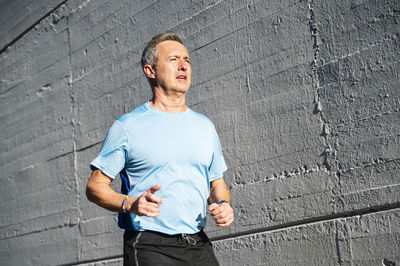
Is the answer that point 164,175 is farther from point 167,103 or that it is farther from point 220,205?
point 167,103

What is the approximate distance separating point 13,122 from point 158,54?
395 cm

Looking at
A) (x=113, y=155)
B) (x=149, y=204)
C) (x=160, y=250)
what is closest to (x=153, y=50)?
(x=113, y=155)

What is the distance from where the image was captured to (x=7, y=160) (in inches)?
251

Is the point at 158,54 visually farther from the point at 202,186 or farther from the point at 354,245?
the point at 354,245

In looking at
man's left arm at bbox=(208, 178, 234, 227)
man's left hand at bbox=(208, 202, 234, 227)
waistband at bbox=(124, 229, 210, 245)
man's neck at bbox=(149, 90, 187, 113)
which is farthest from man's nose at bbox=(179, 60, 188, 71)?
waistband at bbox=(124, 229, 210, 245)

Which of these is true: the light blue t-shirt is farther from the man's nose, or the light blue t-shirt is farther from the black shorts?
the man's nose

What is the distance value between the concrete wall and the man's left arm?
2.45 feet

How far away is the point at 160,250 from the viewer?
103 inches

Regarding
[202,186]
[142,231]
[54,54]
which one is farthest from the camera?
[54,54]

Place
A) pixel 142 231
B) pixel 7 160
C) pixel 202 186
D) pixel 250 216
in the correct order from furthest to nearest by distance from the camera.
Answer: pixel 7 160
pixel 250 216
pixel 202 186
pixel 142 231

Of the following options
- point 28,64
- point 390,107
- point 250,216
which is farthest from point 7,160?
point 390,107

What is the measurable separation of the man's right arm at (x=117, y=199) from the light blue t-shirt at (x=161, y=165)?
0.17ft

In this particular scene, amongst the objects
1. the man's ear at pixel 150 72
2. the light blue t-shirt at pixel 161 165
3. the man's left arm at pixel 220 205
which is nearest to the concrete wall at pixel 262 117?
the man's left arm at pixel 220 205

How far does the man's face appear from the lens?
9.46 ft
